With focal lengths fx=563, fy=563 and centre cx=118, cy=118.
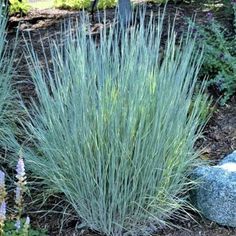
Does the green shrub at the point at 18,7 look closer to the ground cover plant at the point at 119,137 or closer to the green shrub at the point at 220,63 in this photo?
the green shrub at the point at 220,63

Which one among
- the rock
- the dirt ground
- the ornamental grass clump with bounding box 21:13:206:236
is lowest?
the dirt ground

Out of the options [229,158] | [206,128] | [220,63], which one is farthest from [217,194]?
[220,63]

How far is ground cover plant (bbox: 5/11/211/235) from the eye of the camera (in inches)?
103

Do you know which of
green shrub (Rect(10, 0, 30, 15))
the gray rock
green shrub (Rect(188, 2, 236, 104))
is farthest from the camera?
green shrub (Rect(10, 0, 30, 15))

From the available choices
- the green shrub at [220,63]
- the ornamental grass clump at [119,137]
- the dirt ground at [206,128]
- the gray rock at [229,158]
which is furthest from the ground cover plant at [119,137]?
the green shrub at [220,63]

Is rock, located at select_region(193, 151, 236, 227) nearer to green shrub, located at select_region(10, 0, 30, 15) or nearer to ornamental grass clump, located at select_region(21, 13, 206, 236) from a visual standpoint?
ornamental grass clump, located at select_region(21, 13, 206, 236)

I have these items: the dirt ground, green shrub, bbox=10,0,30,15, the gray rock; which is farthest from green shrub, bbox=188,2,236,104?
green shrub, bbox=10,0,30,15

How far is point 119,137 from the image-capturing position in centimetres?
262

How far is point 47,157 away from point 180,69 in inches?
32.0

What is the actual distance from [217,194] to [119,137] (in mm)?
640

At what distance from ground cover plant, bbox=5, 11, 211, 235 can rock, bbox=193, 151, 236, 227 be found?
0.26 ft

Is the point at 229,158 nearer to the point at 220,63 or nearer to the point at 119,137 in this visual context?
the point at 119,137

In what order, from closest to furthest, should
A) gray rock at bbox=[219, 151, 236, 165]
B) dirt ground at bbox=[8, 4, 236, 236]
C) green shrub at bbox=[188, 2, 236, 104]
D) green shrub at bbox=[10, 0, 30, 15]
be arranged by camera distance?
1. dirt ground at bbox=[8, 4, 236, 236]
2. gray rock at bbox=[219, 151, 236, 165]
3. green shrub at bbox=[188, 2, 236, 104]
4. green shrub at bbox=[10, 0, 30, 15]

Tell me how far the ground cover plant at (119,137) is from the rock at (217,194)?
8 cm
